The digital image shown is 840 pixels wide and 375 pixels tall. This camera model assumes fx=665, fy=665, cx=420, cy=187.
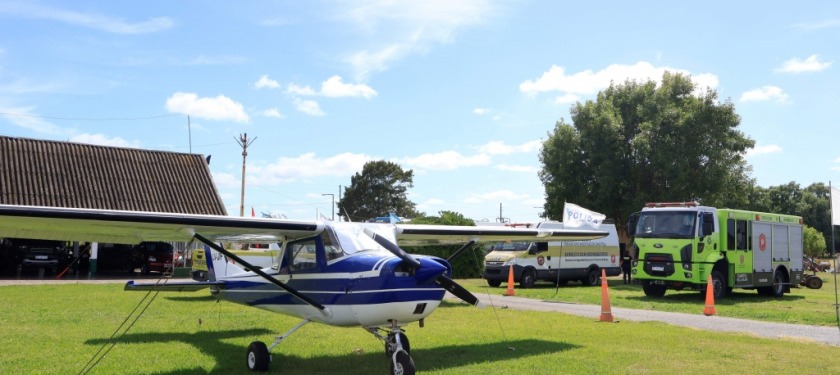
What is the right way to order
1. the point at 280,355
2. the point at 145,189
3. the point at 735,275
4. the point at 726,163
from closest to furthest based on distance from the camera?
the point at 280,355 → the point at 735,275 → the point at 145,189 → the point at 726,163

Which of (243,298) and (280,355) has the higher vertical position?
(243,298)

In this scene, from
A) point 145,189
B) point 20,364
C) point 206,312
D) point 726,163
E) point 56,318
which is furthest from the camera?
point 726,163

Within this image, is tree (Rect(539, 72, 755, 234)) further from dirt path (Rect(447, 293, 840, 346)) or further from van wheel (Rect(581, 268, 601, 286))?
dirt path (Rect(447, 293, 840, 346))

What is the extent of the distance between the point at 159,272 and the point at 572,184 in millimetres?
23408

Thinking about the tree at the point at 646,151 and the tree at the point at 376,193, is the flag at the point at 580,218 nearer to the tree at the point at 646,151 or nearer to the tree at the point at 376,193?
the tree at the point at 646,151

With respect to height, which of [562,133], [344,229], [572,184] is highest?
[562,133]

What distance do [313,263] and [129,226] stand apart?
225 cm

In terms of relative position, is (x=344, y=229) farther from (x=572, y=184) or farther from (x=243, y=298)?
(x=572, y=184)

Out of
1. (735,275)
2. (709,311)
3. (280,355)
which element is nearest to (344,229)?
(280,355)

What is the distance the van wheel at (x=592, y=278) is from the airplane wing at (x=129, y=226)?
18.9 meters

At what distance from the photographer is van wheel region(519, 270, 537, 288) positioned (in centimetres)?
2406

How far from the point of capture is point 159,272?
101 ft

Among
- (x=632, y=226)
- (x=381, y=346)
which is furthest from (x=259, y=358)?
(x=632, y=226)

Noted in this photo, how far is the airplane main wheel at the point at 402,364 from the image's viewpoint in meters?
7.28
